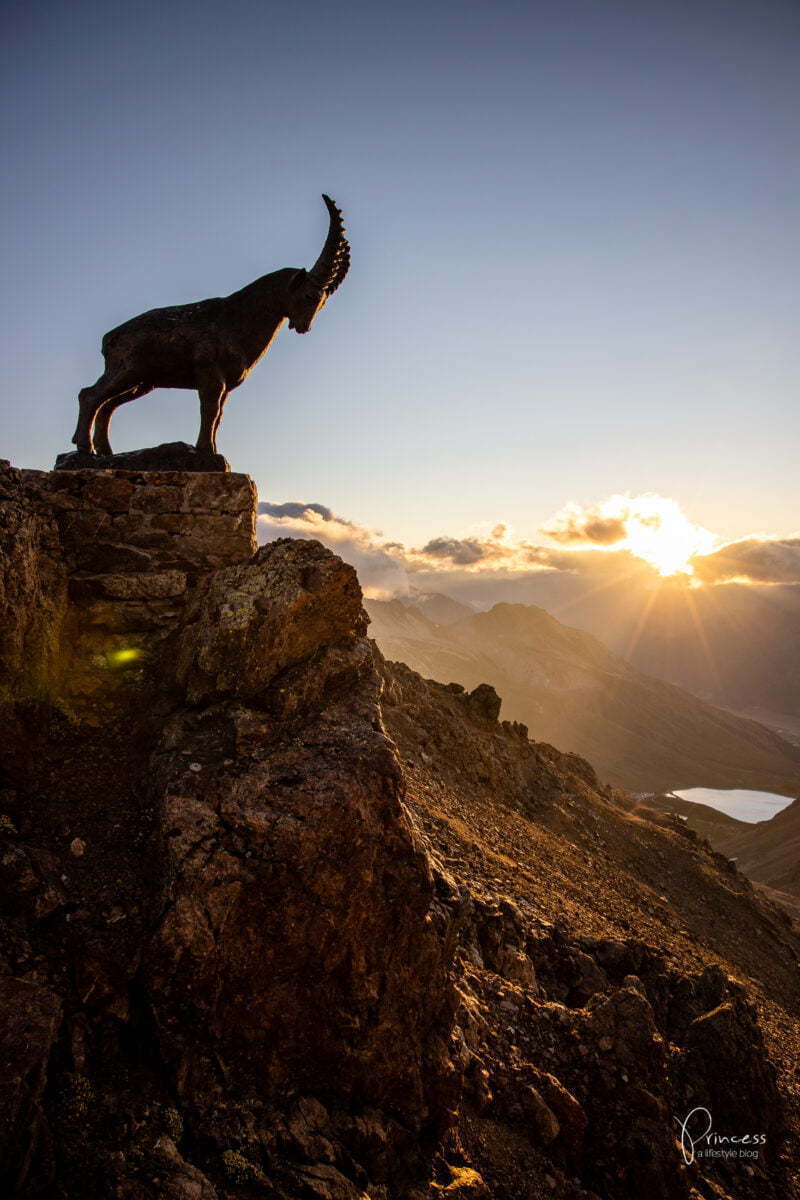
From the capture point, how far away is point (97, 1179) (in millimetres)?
2945

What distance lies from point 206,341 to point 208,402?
0.85 m

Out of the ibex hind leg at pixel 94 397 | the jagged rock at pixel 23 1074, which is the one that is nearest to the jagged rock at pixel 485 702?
the ibex hind leg at pixel 94 397

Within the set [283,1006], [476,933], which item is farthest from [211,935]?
[476,933]

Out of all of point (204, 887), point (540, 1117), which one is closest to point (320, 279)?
point (204, 887)

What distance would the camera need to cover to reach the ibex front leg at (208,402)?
8.02 meters

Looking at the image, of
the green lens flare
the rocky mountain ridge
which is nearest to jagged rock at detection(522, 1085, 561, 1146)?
the rocky mountain ridge

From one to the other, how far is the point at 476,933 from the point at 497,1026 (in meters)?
2.47

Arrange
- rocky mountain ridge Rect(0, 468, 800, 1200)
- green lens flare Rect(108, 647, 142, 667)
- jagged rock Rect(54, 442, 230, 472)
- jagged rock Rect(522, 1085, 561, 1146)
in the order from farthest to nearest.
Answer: jagged rock Rect(54, 442, 230, 472) → green lens flare Rect(108, 647, 142, 667) → jagged rock Rect(522, 1085, 561, 1146) → rocky mountain ridge Rect(0, 468, 800, 1200)

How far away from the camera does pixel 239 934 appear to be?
4.38m

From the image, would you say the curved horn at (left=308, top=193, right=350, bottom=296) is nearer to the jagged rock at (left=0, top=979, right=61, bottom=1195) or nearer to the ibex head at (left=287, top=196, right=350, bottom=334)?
the ibex head at (left=287, top=196, right=350, bottom=334)

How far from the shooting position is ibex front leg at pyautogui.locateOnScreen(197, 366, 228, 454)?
8023 millimetres

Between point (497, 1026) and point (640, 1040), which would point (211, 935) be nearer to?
point (497, 1026)

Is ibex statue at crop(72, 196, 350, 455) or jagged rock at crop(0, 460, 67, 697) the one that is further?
ibex statue at crop(72, 196, 350, 455)

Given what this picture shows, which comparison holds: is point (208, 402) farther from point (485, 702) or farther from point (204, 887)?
point (485, 702)
